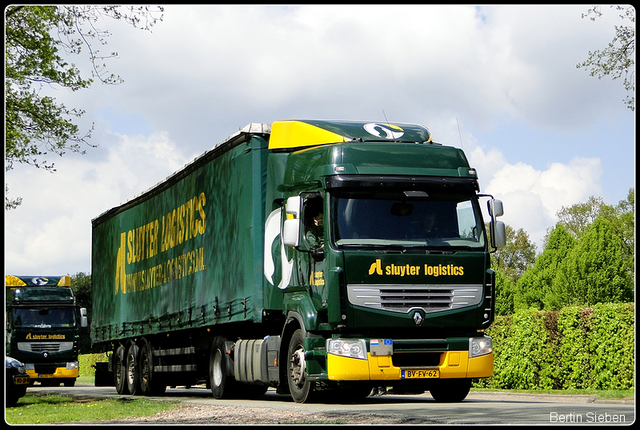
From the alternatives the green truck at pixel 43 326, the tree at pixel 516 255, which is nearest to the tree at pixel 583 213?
the tree at pixel 516 255

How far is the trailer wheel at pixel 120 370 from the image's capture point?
2362 centimetres

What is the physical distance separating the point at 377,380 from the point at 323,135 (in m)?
3.93

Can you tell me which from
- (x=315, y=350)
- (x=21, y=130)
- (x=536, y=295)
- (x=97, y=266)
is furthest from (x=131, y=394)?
(x=536, y=295)

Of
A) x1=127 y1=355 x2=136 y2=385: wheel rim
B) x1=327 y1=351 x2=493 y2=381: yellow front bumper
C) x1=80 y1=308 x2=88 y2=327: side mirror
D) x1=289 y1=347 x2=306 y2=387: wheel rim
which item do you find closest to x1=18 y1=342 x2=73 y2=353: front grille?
x1=80 y1=308 x2=88 y2=327: side mirror

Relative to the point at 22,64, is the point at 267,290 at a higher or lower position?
lower

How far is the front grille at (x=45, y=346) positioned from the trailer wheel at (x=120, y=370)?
30.7 feet

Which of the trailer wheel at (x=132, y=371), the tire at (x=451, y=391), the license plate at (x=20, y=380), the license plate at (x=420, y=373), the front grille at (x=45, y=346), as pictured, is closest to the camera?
the license plate at (x=420, y=373)

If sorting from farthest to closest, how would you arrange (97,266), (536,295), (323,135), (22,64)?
1. (536,295)
2. (97,266)
3. (22,64)
4. (323,135)

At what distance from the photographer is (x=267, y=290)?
15.2 meters

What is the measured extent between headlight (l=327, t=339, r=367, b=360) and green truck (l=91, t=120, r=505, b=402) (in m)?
0.02

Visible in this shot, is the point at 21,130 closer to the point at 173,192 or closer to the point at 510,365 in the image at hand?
the point at 173,192

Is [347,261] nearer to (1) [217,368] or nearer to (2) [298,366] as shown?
(2) [298,366]

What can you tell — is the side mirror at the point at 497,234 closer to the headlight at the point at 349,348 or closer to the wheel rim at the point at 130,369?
the headlight at the point at 349,348

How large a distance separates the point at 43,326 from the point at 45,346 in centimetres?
75
